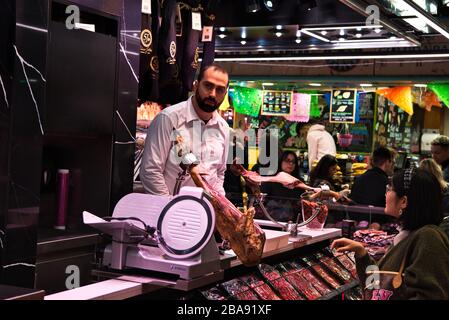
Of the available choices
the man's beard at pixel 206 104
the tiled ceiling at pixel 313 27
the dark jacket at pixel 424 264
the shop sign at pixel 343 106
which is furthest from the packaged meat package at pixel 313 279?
the shop sign at pixel 343 106

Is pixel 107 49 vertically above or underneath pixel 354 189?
above

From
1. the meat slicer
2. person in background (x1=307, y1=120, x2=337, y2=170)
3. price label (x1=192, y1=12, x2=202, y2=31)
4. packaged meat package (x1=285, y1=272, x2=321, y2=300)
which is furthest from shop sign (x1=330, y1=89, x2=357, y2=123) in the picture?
the meat slicer

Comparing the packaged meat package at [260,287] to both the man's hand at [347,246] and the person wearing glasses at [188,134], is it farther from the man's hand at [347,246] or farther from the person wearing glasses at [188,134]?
the person wearing glasses at [188,134]

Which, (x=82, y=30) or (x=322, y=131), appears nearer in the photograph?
(x=82, y=30)

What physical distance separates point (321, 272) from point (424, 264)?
1.21m

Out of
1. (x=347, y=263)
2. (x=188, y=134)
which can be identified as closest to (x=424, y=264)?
(x=347, y=263)

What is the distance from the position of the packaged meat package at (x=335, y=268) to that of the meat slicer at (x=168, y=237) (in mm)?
1493

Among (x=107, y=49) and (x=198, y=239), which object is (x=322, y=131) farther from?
(x=198, y=239)

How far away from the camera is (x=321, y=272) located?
383 cm

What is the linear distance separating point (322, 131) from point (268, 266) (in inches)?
289

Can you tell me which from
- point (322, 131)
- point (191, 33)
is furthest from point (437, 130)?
point (191, 33)

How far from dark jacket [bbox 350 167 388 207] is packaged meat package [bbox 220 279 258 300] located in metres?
3.66

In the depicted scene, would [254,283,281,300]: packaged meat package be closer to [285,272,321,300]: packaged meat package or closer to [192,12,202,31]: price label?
[285,272,321,300]: packaged meat package
